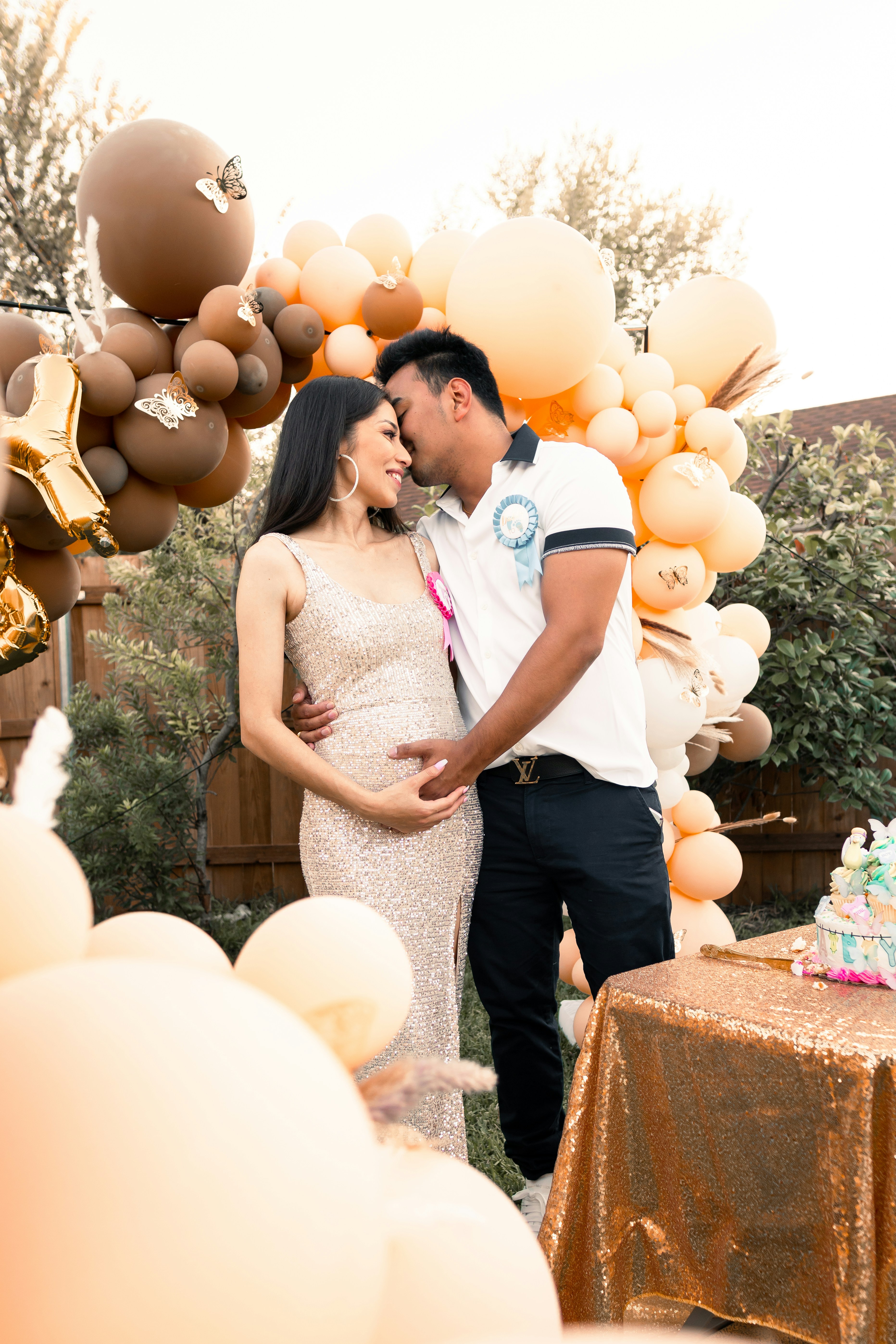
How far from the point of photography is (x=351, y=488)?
1769mm

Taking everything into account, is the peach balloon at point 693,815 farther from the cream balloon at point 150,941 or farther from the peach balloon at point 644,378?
the cream balloon at point 150,941

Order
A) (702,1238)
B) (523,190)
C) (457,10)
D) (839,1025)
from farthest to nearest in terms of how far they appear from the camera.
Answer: (523,190) < (457,10) < (702,1238) < (839,1025)

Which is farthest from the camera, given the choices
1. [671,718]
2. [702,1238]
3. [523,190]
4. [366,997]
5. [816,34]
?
[523,190]

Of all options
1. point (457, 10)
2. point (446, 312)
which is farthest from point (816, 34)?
point (446, 312)

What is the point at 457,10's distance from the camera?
5.13 meters

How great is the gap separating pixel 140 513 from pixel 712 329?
1529mm

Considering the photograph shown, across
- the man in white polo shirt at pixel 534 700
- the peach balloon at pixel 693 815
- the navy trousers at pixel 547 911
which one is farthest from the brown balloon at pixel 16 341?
the peach balloon at pixel 693 815

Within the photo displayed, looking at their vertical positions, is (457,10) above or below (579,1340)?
above

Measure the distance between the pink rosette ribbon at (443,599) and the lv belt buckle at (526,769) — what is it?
26cm

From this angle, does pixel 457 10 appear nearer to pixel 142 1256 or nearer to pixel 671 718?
pixel 671 718

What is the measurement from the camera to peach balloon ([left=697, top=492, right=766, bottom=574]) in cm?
260

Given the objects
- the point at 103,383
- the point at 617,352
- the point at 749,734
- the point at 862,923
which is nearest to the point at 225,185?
the point at 103,383

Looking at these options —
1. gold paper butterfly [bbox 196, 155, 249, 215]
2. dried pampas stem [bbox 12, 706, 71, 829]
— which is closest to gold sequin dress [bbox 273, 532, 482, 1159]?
gold paper butterfly [bbox 196, 155, 249, 215]

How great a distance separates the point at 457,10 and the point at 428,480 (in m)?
4.50
